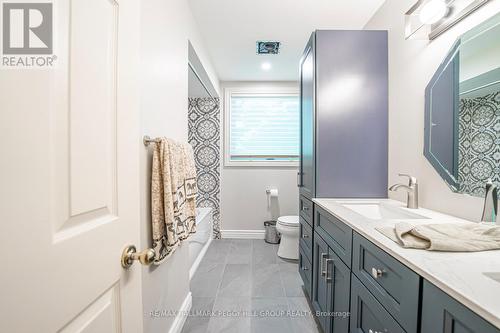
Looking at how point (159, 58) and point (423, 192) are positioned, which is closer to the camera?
point (159, 58)

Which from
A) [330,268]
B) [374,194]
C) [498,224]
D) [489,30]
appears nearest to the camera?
[498,224]

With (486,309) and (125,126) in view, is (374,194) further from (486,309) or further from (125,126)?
(125,126)

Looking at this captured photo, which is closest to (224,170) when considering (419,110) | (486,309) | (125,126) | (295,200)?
(295,200)

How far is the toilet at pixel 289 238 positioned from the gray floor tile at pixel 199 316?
1076 mm

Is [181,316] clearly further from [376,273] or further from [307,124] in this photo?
[307,124]

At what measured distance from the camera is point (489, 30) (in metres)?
1.00

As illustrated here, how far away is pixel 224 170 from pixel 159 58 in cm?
231

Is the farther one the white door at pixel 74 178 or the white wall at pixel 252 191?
the white wall at pixel 252 191

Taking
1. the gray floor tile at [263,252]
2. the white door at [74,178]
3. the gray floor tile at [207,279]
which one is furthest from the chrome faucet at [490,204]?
the gray floor tile at [263,252]

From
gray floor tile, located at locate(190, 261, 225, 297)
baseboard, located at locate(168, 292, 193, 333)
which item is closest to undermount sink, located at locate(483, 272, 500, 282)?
baseboard, located at locate(168, 292, 193, 333)

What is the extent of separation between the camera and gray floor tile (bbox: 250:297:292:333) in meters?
1.62

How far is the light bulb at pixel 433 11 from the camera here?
3.95ft

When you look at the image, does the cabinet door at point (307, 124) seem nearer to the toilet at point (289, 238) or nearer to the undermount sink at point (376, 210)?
the undermount sink at point (376, 210)

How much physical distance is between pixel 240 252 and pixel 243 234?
53 cm
